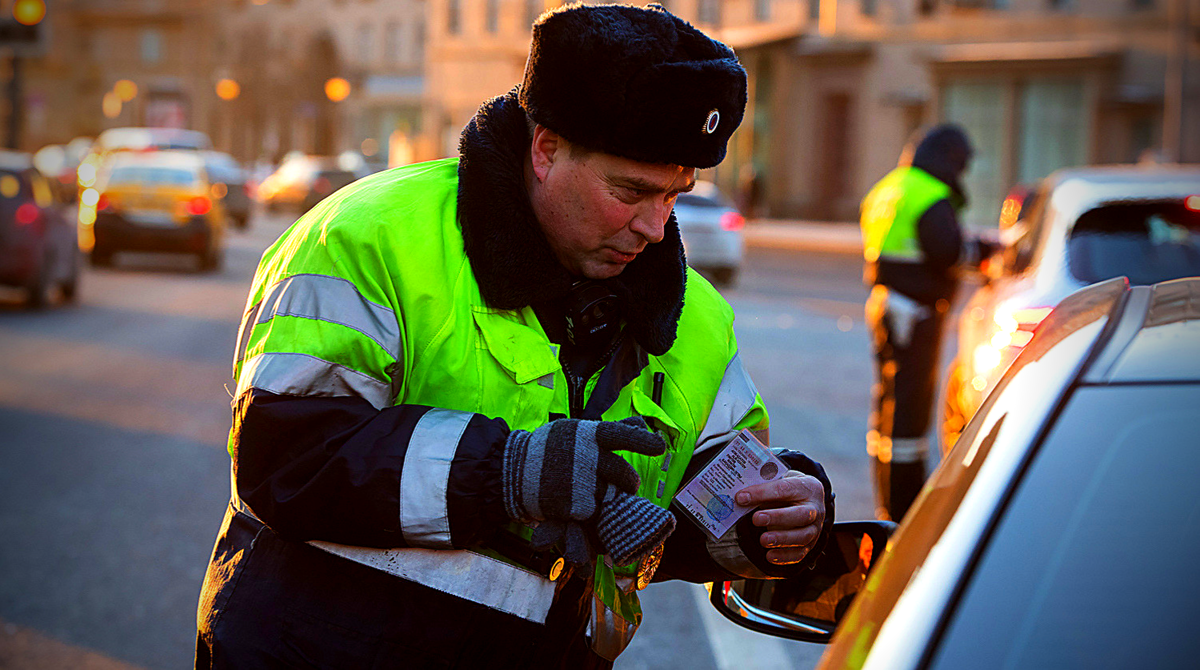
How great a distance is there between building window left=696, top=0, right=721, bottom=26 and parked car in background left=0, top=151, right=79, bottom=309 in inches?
1176

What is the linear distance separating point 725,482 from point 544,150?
61 cm

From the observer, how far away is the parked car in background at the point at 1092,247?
17.6ft

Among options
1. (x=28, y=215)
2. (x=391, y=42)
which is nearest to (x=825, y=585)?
(x=28, y=215)

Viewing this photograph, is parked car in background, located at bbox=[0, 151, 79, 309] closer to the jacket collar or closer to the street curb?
the jacket collar

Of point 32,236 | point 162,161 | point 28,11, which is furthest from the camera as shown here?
point 162,161

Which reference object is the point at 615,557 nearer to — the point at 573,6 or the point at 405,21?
the point at 573,6

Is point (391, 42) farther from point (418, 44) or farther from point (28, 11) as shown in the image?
point (28, 11)

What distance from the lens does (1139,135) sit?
111 feet

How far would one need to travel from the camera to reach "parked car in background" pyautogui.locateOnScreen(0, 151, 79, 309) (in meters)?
14.2

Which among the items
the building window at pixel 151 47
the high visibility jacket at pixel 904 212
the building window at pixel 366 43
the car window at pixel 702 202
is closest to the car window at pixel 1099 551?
the high visibility jacket at pixel 904 212

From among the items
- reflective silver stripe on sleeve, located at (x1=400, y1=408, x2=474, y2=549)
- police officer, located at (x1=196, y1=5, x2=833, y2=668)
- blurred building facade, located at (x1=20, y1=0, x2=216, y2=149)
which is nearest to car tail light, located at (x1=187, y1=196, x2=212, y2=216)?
police officer, located at (x1=196, y1=5, x2=833, y2=668)

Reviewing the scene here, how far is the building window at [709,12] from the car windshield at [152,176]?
25.6 meters

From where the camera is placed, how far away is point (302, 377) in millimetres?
1920

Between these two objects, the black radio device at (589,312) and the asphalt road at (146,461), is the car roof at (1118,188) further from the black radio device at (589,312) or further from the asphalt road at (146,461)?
the black radio device at (589,312)
